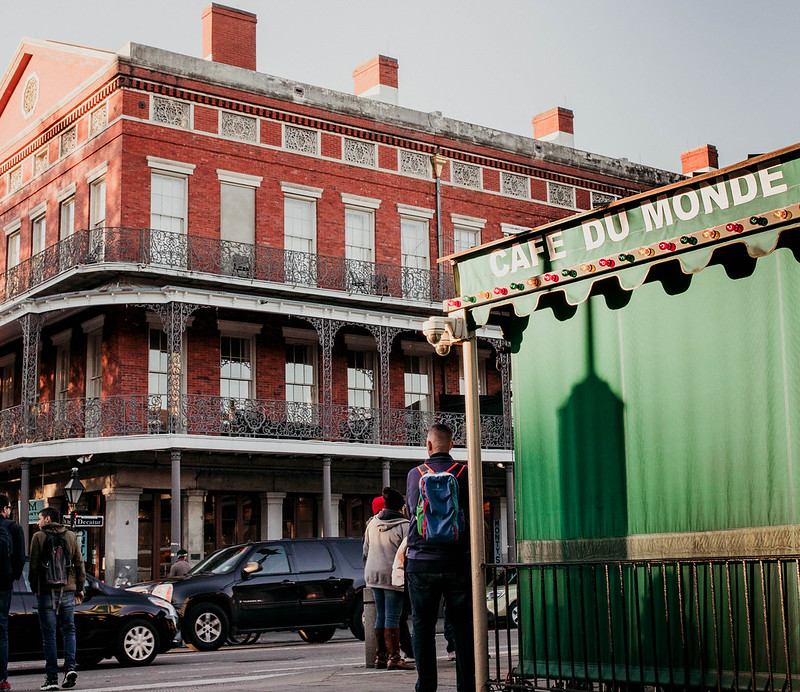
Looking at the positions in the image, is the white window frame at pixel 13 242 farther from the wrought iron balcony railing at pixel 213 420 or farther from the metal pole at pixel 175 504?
the metal pole at pixel 175 504

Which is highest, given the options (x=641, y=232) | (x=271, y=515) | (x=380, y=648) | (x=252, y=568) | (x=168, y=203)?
(x=168, y=203)

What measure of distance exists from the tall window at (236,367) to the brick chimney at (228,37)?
712 cm

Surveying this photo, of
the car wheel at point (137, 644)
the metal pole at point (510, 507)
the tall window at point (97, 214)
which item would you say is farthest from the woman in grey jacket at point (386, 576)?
the metal pole at point (510, 507)

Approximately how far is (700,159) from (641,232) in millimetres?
33808

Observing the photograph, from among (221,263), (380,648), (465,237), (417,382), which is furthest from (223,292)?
(380,648)

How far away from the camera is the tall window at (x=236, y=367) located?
1050 inches

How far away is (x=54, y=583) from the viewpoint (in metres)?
11.1

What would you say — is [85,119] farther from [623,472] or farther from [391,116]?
[623,472]

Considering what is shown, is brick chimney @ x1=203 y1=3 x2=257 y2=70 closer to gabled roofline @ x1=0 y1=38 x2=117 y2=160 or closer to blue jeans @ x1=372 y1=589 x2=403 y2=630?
gabled roofline @ x1=0 y1=38 x2=117 y2=160

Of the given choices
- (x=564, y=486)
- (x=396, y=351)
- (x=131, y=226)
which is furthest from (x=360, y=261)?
(x=564, y=486)

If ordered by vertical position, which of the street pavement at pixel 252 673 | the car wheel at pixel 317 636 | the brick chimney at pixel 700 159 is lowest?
the car wheel at pixel 317 636

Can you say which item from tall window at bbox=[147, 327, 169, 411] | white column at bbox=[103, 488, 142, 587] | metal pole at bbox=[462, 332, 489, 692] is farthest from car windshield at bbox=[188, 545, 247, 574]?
metal pole at bbox=[462, 332, 489, 692]

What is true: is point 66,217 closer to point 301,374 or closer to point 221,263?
point 221,263

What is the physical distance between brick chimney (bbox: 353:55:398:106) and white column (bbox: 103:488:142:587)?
13153 millimetres
